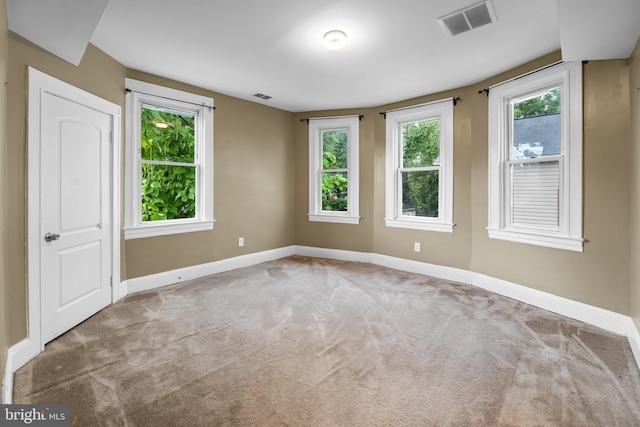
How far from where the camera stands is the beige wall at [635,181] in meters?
2.44

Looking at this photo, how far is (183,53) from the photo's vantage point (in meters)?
3.23

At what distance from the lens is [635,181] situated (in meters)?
2.54

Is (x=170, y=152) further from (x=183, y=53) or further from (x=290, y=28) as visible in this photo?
(x=290, y=28)

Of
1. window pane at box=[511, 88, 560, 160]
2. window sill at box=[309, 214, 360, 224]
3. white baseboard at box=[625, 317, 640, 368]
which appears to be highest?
window pane at box=[511, 88, 560, 160]

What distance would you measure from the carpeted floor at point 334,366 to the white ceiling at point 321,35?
2.30m

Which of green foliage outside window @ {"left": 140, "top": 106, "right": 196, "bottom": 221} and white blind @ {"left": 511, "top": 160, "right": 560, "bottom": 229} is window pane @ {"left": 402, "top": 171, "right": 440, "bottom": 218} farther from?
green foliage outside window @ {"left": 140, "top": 106, "right": 196, "bottom": 221}

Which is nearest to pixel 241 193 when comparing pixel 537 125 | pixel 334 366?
pixel 334 366

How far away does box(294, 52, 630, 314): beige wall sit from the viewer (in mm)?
2781

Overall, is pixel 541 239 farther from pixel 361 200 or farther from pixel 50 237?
pixel 50 237

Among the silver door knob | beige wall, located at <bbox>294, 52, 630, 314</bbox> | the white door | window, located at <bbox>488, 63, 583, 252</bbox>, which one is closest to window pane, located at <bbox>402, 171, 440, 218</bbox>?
beige wall, located at <bbox>294, 52, 630, 314</bbox>

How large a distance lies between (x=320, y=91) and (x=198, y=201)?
224 cm

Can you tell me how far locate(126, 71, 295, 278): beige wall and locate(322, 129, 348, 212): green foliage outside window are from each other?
0.60 meters

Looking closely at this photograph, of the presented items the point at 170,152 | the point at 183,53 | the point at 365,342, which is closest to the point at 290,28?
the point at 183,53

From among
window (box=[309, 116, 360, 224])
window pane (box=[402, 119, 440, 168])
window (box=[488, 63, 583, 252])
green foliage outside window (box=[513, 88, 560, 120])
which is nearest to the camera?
window (box=[488, 63, 583, 252])
